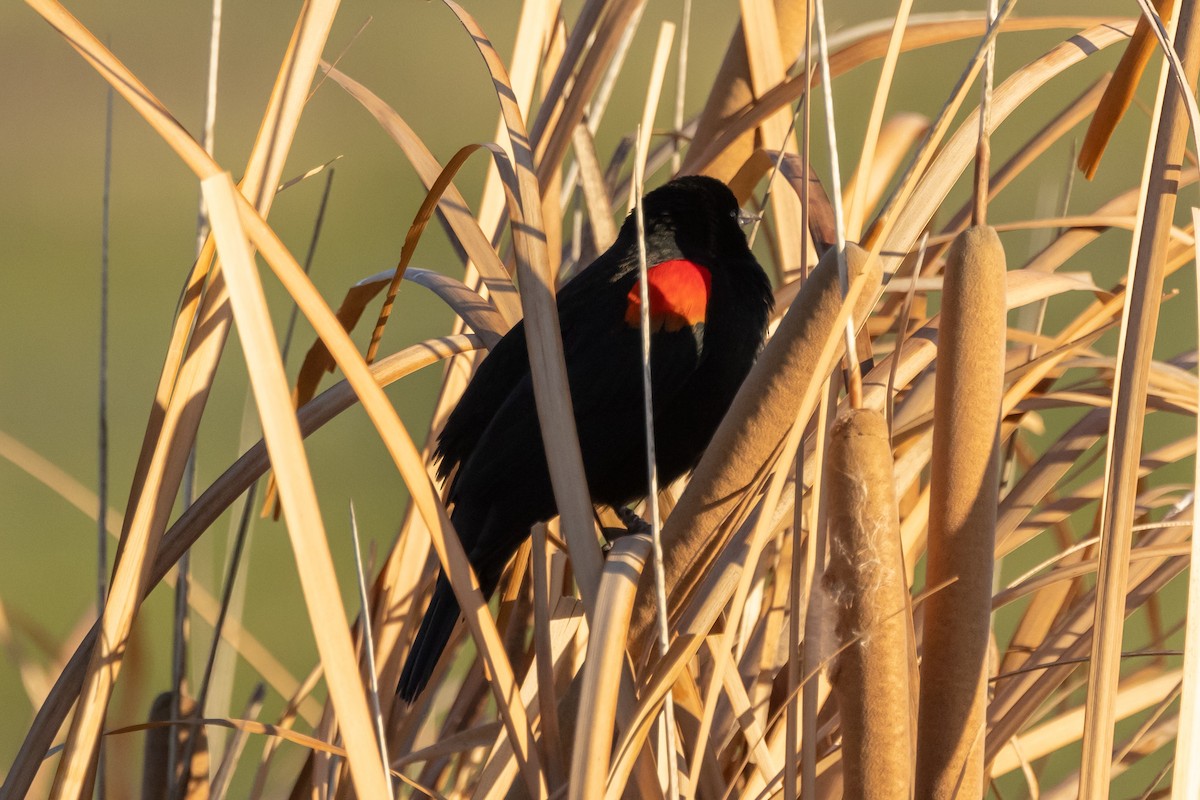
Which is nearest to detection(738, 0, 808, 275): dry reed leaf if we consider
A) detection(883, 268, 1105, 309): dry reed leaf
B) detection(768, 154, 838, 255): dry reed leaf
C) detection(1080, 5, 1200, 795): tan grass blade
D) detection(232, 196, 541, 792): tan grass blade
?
detection(768, 154, 838, 255): dry reed leaf

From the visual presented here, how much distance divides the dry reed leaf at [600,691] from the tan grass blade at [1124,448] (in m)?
0.23

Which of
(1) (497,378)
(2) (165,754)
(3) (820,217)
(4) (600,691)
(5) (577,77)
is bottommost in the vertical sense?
(2) (165,754)

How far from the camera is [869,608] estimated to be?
541 mm

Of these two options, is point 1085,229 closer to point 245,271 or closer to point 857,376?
point 857,376

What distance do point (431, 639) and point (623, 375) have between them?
442mm

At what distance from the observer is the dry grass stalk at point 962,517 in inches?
22.6

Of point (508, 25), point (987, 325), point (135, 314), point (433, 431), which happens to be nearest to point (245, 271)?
point (987, 325)

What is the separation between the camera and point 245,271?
1.84ft

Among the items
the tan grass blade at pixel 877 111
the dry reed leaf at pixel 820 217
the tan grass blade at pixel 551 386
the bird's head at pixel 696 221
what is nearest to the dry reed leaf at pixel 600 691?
the tan grass blade at pixel 551 386

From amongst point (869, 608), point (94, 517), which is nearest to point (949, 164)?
point (869, 608)

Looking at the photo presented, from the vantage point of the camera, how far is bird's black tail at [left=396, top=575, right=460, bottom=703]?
3.55 feet

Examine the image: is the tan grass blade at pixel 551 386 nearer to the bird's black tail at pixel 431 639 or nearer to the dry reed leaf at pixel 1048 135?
the bird's black tail at pixel 431 639

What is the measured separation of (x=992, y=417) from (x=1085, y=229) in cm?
65

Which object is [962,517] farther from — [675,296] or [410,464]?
[675,296]
